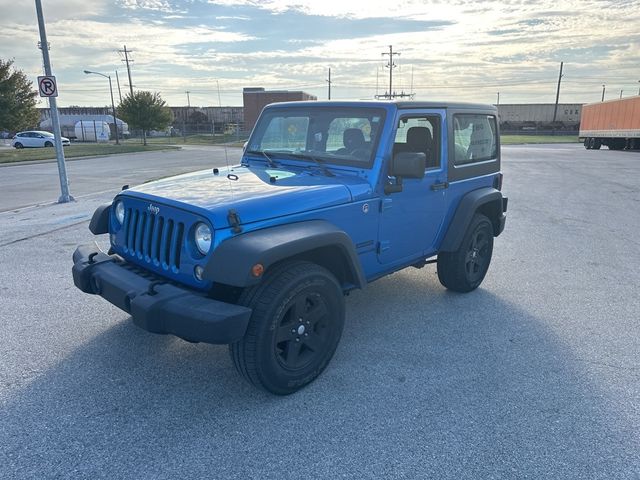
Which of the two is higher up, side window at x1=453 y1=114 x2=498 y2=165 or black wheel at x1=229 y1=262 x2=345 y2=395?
side window at x1=453 y1=114 x2=498 y2=165

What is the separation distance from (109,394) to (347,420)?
1.55 meters

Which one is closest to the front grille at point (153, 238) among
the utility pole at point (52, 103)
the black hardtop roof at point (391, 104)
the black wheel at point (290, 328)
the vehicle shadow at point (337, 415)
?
the black wheel at point (290, 328)

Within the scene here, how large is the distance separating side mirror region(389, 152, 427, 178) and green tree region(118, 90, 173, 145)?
40.8m

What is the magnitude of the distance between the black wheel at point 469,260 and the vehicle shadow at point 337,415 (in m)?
0.83

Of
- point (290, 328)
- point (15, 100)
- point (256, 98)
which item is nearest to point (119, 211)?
point (290, 328)

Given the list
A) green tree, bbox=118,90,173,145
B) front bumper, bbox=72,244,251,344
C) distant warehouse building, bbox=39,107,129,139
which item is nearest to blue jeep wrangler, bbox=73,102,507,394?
front bumper, bbox=72,244,251,344

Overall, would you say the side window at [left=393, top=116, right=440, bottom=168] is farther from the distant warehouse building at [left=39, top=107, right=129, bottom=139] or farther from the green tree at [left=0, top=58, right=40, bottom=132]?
the distant warehouse building at [left=39, top=107, right=129, bottom=139]

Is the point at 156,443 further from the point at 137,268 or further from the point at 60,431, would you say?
the point at 137,268

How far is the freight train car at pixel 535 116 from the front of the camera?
62406mm

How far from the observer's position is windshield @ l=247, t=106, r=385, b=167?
3771mm

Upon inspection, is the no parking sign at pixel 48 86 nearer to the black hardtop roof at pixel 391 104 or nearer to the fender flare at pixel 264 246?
the black hardtop roof at pixel 391 104

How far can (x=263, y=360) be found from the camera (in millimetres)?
2893

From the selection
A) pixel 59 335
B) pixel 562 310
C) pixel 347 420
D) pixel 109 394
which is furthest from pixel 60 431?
pixel 562 310

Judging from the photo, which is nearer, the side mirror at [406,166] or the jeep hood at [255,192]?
the jeep hood at [255,192]
